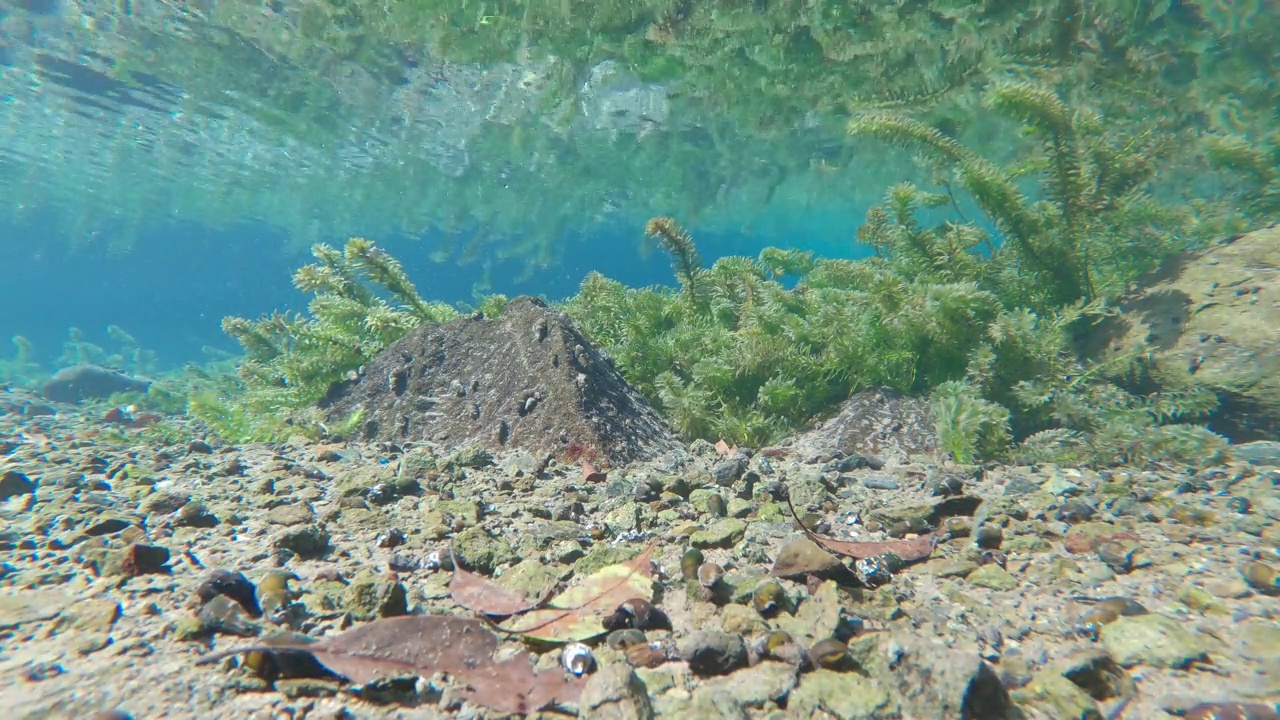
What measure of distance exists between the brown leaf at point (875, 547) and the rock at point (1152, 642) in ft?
2.03

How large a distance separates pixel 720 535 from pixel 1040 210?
4.71 m

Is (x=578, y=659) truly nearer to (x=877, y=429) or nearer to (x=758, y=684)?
(x=758, y=684)

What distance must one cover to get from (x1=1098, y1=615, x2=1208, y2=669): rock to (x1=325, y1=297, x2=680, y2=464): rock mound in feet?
8.46

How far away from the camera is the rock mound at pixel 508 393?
398 centimetres

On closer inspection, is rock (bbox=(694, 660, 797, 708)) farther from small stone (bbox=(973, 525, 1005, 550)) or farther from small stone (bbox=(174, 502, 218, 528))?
small stone (bbox=(174, 502, 218, 528))

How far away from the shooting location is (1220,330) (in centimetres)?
439

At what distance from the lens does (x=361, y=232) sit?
150 ft

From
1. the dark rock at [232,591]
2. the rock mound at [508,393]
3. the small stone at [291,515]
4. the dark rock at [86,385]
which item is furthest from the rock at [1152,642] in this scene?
the dark rock at [86,385]

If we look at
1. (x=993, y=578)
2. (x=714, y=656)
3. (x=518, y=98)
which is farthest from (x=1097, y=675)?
(x=518, y=98)

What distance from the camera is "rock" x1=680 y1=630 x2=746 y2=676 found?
4.90ft

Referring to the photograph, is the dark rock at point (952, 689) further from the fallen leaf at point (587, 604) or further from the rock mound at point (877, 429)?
the rock mound at point (877, 429)

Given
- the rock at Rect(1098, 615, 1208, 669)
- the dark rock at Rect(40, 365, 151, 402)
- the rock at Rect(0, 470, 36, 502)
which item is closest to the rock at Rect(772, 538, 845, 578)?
the rock at Rect(1098, 615, 1208, 669)

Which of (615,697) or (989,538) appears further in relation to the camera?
(989,538)

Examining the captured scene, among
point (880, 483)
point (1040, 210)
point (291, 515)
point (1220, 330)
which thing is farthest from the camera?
point (1040, 210)
